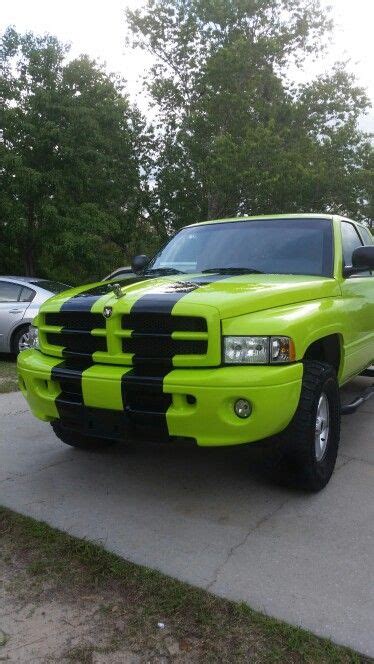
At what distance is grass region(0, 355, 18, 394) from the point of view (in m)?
6.92

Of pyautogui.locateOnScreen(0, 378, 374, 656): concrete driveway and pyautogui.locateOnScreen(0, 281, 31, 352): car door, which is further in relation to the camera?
pyautogui.locateOnScreen(0, 281, 31, 352): car door

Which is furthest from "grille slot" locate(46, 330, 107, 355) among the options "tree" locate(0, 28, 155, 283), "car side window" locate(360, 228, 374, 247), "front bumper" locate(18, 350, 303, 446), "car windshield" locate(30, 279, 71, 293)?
"tree" locate(0, 28, 155, 283)

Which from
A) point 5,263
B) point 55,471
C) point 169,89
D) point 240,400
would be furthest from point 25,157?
point 240,400

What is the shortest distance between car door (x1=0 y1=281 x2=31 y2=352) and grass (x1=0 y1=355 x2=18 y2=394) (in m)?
0.30

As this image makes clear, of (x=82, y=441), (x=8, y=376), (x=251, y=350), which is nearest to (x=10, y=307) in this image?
(x=8, y=376)

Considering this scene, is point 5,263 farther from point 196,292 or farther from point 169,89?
point 196,292

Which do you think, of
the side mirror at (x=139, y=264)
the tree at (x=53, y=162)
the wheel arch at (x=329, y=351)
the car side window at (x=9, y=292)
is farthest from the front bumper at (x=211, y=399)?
the tree at (x=53, y=162)

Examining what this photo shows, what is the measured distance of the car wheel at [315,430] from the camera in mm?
3268

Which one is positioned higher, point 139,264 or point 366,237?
point 366,237

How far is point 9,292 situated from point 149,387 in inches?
268

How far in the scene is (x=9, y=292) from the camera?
9242 mm

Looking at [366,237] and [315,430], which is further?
[366,237]

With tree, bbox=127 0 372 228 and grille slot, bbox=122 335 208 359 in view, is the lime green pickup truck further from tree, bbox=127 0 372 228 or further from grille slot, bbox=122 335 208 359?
tree, bbox=127 0 372 228

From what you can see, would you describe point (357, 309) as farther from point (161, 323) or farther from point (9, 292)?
point (9, 292)
